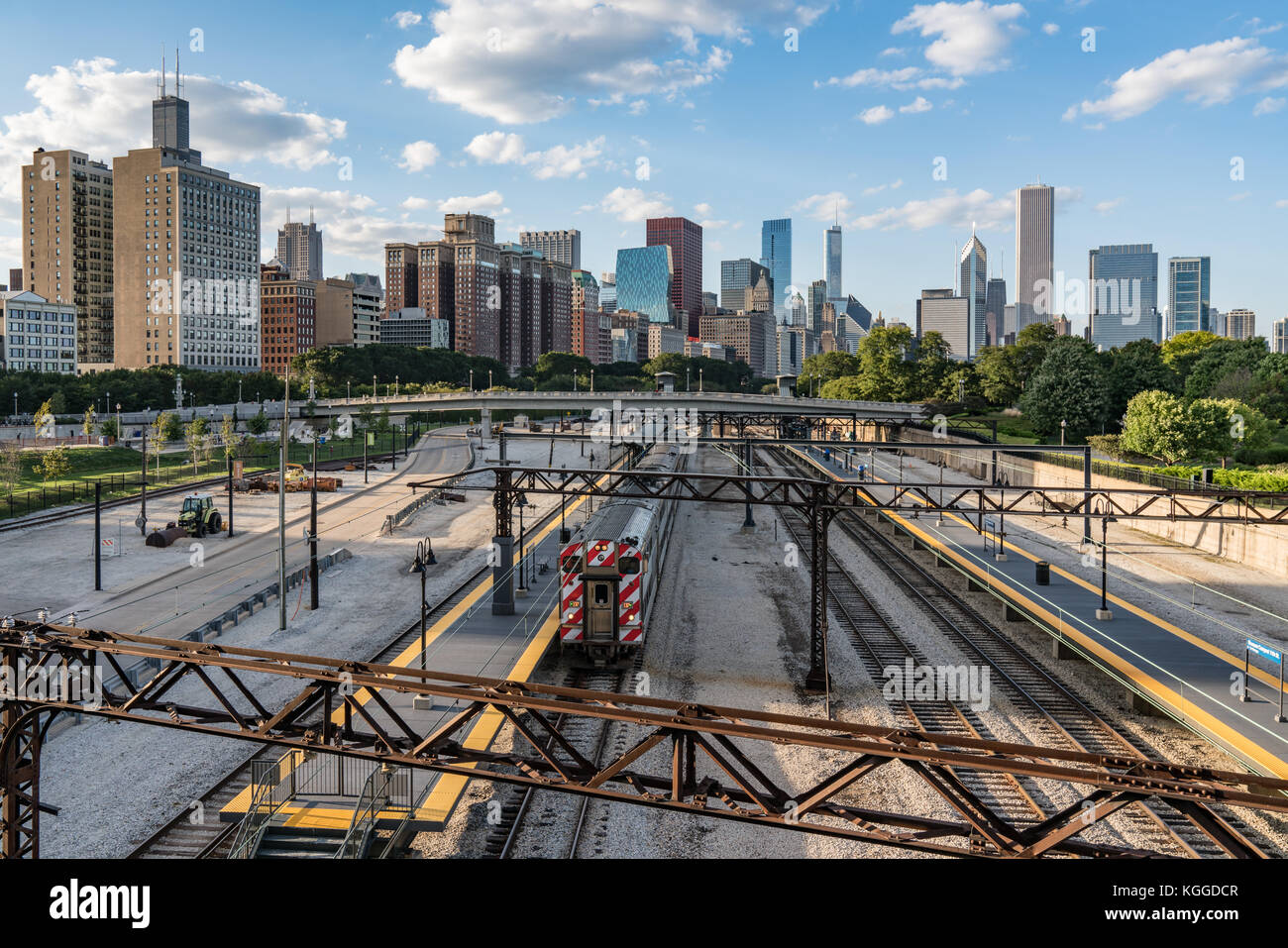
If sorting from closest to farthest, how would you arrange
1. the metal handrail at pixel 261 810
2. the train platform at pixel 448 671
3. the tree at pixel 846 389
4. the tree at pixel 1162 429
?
the metal handrail at pixel 261 810
the train platform at pixel 448 671
the tree at pixel 1162 429
the tree at pixel 846 389

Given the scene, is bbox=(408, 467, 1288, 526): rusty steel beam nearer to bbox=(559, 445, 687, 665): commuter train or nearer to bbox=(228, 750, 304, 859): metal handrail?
bbox=(559, 445, 687, 665): commuter train

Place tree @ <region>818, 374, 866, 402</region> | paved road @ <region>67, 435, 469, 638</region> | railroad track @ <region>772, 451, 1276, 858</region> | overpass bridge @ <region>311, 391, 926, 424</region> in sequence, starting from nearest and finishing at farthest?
railroad track @ <region>772, 451, 1276, 858</region>, paved road @ <region>67, 435, 469, 638</region>, overpass bridge @ <region>311, 391, 926, 424</region>, tree @ <region>818, 374, 866, 402</region>

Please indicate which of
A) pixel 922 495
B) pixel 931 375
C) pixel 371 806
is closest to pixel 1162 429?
pixel 922 495

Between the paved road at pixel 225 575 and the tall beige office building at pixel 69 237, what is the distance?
170856 millimetres

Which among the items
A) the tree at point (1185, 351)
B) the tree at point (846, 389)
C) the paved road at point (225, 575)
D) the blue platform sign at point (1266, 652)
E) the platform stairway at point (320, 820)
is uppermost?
the tree at point (1185, 351)

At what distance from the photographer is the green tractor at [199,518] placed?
44.7m

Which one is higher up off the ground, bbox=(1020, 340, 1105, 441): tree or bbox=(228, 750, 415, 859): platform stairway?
bbox=(1020, 340, 1105, 441): tree

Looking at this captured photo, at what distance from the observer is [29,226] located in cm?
19100

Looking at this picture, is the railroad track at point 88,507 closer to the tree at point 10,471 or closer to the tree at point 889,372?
the tree at point 10,471

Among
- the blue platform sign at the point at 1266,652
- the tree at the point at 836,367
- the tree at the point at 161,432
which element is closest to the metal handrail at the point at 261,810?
the blue platform sign at the point at 1266,652

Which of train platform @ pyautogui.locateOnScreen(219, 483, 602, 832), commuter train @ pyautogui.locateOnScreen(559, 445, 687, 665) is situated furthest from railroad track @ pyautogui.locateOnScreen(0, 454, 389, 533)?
commuter train @ pyautogui.locateOnScreen(559, 445, 687, 665)

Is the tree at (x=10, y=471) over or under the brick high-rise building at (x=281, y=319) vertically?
under

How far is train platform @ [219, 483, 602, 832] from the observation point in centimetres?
1450

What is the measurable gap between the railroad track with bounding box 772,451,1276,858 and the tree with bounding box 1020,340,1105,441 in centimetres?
4224
